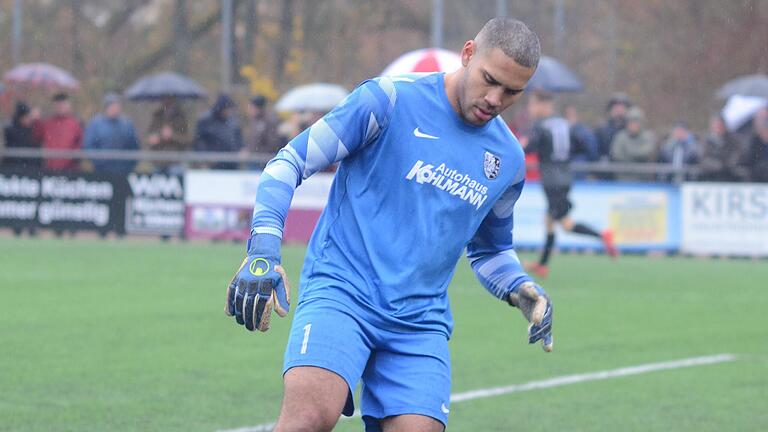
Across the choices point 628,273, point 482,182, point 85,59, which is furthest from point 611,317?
point 85,59

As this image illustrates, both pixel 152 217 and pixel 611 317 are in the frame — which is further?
pixel 152 217

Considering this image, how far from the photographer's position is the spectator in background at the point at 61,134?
74.9 ft

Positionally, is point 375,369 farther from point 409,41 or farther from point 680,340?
point 409,41

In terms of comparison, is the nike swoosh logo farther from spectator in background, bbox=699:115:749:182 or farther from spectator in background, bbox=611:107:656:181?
spectator in background, bbox=611:107:656:181

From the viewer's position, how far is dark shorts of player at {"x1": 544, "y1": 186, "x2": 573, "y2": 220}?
1744 cm

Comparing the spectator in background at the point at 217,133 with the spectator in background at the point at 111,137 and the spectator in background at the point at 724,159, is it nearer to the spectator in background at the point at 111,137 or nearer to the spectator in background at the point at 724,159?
the spectator in background at the point at 111,137

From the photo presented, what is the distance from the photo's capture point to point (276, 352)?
10.6 metres

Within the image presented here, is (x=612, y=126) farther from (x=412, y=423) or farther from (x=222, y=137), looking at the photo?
(x=412, y=423)

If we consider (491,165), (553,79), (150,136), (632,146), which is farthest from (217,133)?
(491,165)

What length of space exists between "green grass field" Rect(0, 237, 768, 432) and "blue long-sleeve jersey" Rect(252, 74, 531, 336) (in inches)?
108

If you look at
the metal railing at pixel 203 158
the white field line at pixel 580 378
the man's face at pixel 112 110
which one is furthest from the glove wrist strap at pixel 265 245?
the man's face at pixel 112 110

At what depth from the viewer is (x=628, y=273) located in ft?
59.4

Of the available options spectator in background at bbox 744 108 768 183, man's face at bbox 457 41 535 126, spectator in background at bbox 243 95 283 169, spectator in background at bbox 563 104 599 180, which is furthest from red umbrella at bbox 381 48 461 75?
man's face at bbox 457 41 535 126

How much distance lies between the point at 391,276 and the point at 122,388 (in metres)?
4.06
